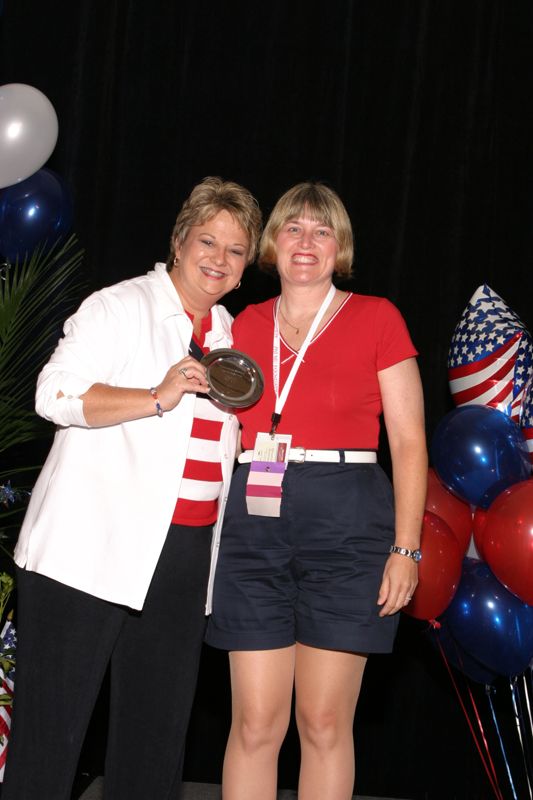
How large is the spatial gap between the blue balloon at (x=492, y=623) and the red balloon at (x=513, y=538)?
0.20 feet

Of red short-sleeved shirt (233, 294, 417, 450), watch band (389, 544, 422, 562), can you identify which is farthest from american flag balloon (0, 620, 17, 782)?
watch band (389, 544, 422, 562)

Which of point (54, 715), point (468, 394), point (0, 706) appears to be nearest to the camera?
point (54, 715)

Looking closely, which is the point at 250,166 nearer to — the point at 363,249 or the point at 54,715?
the point at 363,249

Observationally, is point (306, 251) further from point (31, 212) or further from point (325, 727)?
point (325, 727)

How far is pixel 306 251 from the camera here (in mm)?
2379

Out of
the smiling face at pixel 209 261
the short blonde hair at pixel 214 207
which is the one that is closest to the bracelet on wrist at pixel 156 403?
the smiling face at pixel 209 261

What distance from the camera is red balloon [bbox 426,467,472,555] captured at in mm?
2703

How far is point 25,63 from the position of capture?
11.4 feet

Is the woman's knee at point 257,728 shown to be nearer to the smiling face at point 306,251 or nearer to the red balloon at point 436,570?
the red balloon at point 436,570

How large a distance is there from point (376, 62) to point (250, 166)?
1.97 feet

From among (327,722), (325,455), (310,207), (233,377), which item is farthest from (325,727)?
(310,207)

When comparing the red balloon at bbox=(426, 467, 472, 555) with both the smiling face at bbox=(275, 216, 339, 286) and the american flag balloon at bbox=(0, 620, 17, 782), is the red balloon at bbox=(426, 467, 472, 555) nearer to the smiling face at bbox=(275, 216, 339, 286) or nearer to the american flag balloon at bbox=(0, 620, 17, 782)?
the smiling face at bbox=(275, 216, 339, 286)

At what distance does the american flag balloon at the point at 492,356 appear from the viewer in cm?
274

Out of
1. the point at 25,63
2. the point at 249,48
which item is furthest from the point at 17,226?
the point at 249,48
